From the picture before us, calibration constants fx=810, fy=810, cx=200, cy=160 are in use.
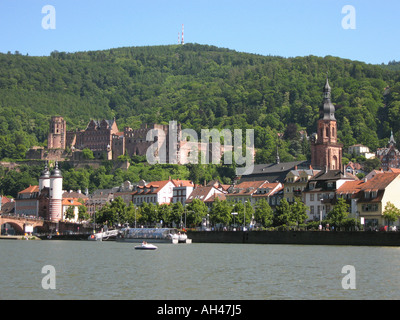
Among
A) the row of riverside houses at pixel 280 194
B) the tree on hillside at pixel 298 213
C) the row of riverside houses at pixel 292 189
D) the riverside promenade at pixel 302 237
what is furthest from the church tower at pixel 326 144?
the riverside promenade at pixel 302 237

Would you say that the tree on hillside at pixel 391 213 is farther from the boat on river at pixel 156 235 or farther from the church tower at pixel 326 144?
the church tower at pixel 326 144

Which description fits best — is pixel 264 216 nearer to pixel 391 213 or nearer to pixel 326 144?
pixel 391 213

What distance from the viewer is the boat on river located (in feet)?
339

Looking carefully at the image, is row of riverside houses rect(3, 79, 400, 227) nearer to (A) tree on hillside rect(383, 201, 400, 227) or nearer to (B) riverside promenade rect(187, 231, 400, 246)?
(A) tree on hillside rect(383, 201, 400, 227)

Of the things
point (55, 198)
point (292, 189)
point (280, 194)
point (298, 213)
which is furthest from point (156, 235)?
point (55, 198)

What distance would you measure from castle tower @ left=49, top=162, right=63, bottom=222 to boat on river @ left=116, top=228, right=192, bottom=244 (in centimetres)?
4279

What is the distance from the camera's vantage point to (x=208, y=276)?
166ft

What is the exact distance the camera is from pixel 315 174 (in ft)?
384

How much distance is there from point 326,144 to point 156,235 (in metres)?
54.8

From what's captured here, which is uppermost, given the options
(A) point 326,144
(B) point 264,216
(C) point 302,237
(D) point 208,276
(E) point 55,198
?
(A) point 326,144

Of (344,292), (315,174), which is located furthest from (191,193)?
(344,292)

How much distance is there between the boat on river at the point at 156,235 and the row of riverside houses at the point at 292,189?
60.4ft

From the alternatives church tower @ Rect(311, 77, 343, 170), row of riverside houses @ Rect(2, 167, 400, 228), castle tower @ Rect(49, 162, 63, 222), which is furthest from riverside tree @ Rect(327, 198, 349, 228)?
castle tower @ Rect(49, 162, 63, 222)
